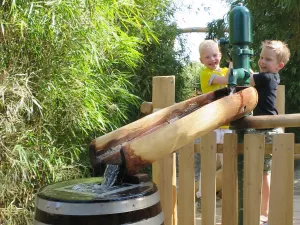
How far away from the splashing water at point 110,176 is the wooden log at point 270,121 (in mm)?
744

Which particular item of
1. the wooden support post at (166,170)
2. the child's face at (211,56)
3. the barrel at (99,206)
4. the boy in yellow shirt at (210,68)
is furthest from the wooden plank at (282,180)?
the child's face at (211,56)

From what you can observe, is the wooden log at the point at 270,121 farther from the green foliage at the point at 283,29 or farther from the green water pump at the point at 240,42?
the green foliage at the point at 283,29

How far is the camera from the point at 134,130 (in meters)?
1.86

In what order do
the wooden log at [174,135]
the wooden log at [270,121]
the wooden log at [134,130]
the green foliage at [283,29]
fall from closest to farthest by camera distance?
the wooden log at [174,135], the wooden log at [134,130], the wooden log at [270,121], the green foliage at [283,29]

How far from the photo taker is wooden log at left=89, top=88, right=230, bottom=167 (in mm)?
1771

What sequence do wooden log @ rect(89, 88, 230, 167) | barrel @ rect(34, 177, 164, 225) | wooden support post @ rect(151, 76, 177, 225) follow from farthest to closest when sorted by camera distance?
wooden support post @ rect(151, 76, 177, 225) < wooden log @ rect(89, 88, 230, 167) < barrel @ rect(34, 177, 164, 225)

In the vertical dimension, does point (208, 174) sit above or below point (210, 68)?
below

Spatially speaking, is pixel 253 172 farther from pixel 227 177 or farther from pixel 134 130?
pixel 134 130

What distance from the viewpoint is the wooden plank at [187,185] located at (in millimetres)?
2391

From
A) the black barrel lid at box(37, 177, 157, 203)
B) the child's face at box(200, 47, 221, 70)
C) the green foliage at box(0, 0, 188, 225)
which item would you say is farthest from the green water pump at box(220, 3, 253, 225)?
the green foliage at box(0, 0, 188, 225)

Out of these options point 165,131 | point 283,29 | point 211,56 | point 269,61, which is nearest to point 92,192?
point 165,131

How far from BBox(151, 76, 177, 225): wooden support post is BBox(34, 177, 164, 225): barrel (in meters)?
0.87

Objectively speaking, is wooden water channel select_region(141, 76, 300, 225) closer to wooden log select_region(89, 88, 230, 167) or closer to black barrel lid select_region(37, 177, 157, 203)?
wooden log select_region(89, 88, 230, 167)

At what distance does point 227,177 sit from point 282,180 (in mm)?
275
